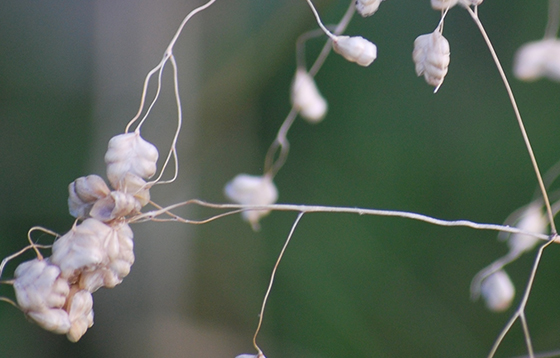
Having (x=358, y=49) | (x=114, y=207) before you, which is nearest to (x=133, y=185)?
(x=114, y=207)

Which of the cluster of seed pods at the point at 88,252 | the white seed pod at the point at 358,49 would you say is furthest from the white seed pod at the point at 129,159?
the white seed pod at the point at 358,49

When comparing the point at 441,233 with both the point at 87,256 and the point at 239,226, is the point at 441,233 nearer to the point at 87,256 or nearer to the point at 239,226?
the point at 239,226

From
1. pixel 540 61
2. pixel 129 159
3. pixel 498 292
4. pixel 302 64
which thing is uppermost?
pixel 302 64

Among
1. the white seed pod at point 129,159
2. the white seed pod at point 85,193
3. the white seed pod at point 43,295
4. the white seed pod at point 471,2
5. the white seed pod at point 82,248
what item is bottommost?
the white seed pod at point 43,295

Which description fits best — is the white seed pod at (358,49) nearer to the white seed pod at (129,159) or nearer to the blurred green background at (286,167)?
the white seed pod at (129,159)

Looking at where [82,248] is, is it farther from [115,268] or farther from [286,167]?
[286,167]

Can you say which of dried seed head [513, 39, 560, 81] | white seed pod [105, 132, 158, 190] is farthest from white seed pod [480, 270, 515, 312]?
white seed pod [105, 132, 158, 190]
